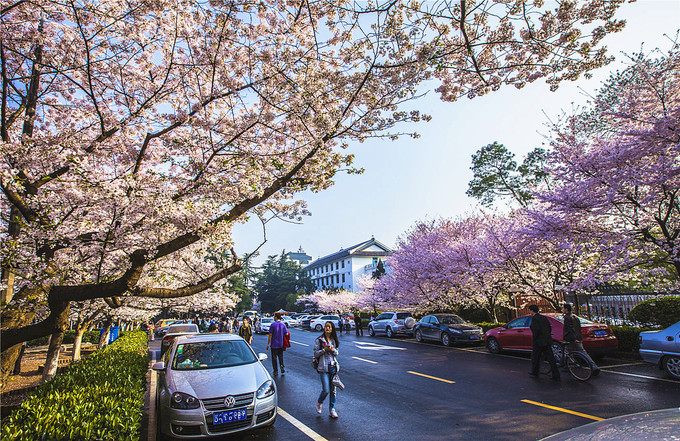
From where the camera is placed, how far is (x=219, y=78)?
708cm

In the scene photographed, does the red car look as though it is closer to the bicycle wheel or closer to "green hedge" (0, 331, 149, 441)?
the bicycle wheel

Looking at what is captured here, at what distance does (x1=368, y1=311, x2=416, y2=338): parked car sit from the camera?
2400 centimetres

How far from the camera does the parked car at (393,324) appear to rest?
2400 cm

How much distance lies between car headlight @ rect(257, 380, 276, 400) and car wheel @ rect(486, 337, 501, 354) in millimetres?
11229

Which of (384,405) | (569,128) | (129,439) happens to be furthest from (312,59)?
(569,128)

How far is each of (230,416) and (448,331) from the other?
48.2 feet

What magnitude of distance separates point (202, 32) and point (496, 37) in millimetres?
5028

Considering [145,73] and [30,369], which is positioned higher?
[145,73]

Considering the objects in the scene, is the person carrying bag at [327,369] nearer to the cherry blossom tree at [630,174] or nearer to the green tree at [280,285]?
the cherry blossom tree at [630,174]

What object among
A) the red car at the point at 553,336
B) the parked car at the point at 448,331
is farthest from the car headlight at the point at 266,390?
the parked car at the point at 448,331

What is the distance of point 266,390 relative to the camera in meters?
5.88

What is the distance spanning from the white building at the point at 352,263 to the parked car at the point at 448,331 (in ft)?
164

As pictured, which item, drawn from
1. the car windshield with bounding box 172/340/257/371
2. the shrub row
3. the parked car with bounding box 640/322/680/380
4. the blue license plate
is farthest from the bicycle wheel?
the shrub row

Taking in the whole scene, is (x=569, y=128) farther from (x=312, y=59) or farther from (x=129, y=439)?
(x=129, y=439)
